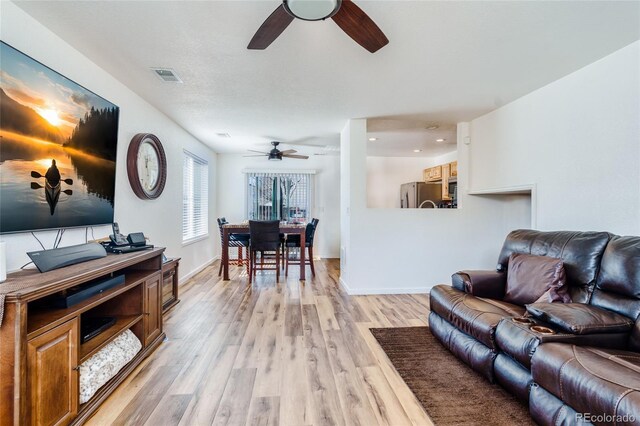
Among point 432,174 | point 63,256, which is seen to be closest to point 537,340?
point 63,256

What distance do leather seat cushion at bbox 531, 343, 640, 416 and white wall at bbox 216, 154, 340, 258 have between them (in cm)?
525

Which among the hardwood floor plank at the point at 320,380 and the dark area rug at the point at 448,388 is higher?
the dark area rug at the point at 448,388

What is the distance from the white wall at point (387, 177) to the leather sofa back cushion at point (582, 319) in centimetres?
499

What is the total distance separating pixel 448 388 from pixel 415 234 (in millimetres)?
2372

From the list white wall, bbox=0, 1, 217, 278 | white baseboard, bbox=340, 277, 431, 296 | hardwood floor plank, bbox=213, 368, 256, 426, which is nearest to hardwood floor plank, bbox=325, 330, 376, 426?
hardwood floor plank, bbox=213, 368, 256, 426

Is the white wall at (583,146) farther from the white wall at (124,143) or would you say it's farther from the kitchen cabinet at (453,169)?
the white wall at (124,143)

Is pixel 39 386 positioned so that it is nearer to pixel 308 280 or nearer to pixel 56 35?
pixel 56 35

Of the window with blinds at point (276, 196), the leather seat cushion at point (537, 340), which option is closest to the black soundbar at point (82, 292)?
the leather seat cushion at point (537, 340)

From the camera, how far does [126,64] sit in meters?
2.38

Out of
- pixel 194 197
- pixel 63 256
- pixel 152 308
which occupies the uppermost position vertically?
pixel 194 197

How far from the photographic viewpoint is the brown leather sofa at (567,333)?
4.00 feet

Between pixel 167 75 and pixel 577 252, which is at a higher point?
pixel 167 75

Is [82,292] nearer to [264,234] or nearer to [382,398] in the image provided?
[382,398]

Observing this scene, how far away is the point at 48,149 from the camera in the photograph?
1.75m
